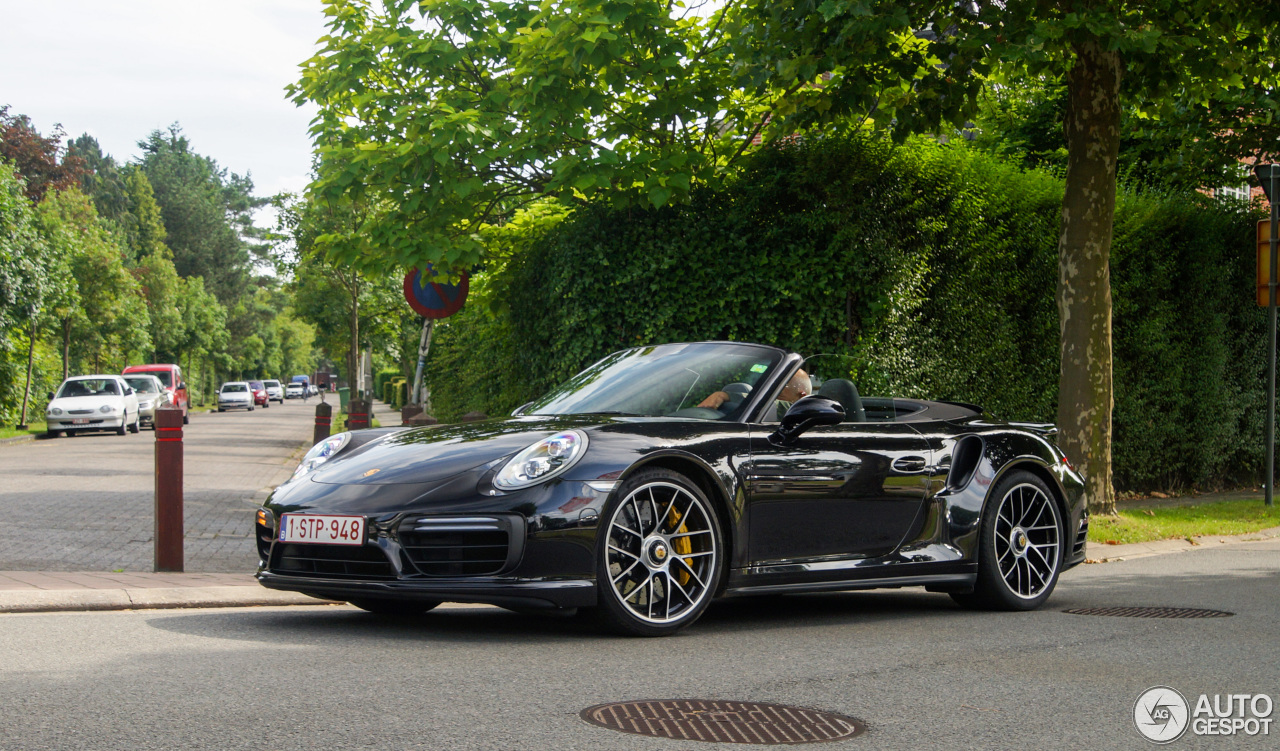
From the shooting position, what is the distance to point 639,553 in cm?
531

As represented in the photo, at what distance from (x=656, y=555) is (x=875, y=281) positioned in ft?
20.9

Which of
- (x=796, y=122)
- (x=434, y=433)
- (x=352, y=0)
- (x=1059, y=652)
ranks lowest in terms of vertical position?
(x=1059, y=652)

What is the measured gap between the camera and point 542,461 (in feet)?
17.1

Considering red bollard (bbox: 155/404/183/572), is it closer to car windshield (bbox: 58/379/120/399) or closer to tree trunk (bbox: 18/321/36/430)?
car windshield (bbox: 58/379/120/399)

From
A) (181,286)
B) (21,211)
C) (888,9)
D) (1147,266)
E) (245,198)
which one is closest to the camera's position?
(888,9)

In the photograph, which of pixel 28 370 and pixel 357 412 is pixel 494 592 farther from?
pixel 28 370

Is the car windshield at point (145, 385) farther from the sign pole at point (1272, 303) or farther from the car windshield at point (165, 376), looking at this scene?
the sign pole at point (1272, 303)

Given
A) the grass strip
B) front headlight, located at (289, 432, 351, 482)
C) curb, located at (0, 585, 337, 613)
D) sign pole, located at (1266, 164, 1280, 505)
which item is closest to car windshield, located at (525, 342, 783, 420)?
front headlight, located at (289, 432, 351, 482)

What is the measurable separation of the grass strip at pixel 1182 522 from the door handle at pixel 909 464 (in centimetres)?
499

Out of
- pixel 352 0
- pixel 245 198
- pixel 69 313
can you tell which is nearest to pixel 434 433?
pixel 352 0

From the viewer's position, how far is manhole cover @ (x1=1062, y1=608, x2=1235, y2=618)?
21.8 feet

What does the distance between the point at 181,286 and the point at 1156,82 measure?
6715 centimetres

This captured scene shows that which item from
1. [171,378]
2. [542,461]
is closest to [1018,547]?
[542,461]

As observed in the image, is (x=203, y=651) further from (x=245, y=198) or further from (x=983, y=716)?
(x=245, y=198)
